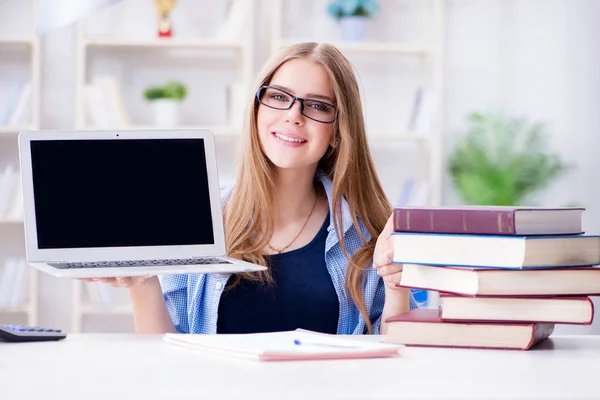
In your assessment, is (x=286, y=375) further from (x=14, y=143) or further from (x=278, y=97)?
(x=14, y=143)

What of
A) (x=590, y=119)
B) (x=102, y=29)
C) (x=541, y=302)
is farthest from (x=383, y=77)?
(x=541, y=302)

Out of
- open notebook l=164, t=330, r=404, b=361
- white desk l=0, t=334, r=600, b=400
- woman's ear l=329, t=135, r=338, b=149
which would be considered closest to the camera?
white desk l=0, t=334, r=600, b=400

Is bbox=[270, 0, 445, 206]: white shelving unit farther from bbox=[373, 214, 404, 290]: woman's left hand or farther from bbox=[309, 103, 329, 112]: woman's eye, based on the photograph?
bbox=[373, 214, 404, 290]: woman's left hand

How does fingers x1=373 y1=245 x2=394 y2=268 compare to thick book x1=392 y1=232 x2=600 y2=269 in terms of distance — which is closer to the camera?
thick book x1=392 y1=232 x2=600 y2=269

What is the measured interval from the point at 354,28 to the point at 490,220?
2.76 m

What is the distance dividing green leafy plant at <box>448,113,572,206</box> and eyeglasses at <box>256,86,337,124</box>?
2043 millimetres

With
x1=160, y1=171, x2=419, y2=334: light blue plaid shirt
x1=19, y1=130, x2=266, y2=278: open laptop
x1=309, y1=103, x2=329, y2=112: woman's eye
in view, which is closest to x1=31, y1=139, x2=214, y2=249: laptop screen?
x1=19, y1=130, x2=266, y2=278: open laptop

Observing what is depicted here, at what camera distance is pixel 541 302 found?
1189mm

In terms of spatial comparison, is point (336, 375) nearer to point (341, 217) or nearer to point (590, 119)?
point (341, 217)

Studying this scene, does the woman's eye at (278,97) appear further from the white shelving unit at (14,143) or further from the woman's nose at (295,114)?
the white shelving unit at (14,143)

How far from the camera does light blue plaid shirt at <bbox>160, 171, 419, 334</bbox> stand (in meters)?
1.82

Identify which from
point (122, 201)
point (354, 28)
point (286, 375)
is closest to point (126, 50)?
point (354, 28)

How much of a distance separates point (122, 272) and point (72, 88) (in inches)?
109

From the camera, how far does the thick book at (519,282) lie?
118 centimetres
